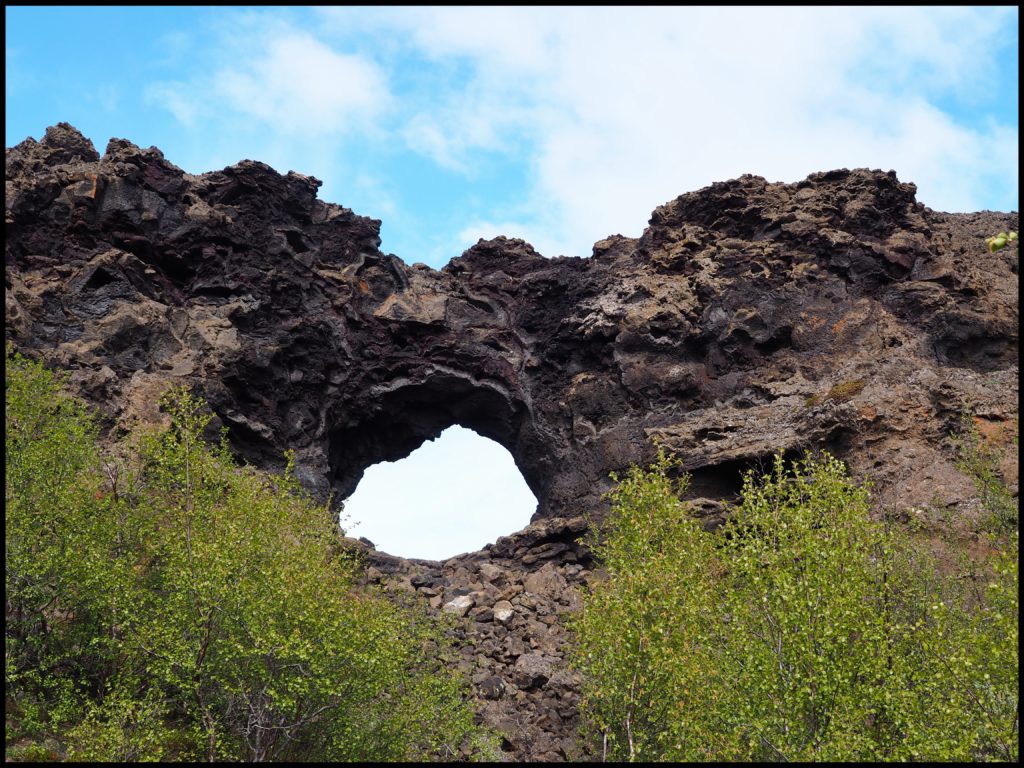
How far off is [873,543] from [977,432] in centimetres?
1897

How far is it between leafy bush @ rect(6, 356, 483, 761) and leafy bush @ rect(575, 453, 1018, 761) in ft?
22.3

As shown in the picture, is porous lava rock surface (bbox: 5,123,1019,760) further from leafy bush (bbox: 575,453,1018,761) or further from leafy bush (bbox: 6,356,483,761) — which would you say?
leafy bush (bbox: 575,453,1018,761)

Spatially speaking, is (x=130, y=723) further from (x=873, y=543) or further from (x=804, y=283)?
(x=804, y=283)

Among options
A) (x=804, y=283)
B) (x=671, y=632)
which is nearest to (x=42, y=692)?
(x=671, y=632)

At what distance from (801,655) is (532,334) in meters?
37.1

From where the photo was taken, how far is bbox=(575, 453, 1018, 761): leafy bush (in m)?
18.8

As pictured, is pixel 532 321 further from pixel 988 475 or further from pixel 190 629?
pixel 190 629

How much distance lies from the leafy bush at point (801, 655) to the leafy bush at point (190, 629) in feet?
22.3

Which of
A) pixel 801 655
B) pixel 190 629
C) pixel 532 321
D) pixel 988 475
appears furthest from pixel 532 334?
pixel 801 655

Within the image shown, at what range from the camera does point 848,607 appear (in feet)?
67.6

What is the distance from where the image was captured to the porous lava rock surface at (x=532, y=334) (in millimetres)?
41500

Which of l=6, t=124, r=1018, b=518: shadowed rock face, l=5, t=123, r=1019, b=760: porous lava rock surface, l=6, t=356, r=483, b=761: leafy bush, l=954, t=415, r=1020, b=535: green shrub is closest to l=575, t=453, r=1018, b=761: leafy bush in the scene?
l=954, t=415, r=1020, b=535: green shrub

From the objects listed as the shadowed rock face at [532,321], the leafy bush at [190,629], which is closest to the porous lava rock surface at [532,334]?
the shadowed rock face at [532,321]

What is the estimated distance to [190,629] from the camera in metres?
Result: 23.5
